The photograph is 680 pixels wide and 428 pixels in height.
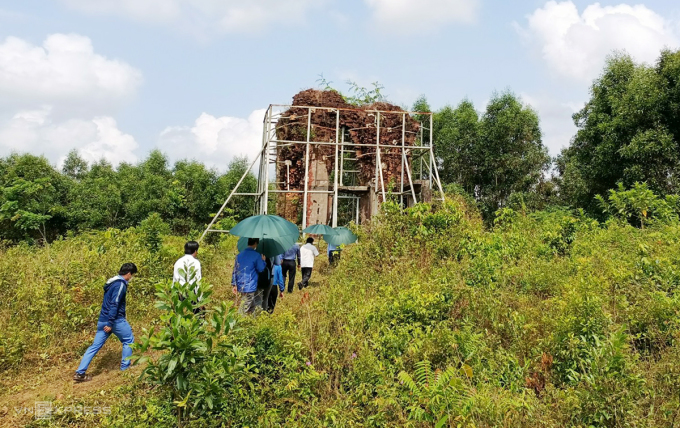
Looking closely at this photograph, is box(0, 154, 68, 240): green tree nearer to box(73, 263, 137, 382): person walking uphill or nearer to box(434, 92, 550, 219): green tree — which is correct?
box(73, 263, 137, 382): person walking uphill

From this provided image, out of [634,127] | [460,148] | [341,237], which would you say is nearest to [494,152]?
[460,148]

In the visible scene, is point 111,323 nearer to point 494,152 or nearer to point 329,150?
point 329,150

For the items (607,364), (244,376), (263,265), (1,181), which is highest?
(1,181)

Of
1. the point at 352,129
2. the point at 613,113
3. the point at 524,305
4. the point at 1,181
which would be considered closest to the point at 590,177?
the point at 613,113

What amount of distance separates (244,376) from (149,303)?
13.9ft

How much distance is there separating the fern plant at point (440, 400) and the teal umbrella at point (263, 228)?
9.66ft

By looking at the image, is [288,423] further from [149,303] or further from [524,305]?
[149,303]

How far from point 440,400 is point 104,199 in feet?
86.8

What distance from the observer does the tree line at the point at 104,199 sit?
23.5 meters

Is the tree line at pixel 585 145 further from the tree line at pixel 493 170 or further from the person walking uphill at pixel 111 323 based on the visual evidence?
the person walking uphill at pixel 111 323

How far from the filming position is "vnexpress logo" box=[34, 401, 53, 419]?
4053mm

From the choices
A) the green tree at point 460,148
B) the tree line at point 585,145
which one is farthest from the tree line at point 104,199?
the tree line at point 585,145

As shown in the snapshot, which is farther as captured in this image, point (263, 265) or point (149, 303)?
point (149, 303)

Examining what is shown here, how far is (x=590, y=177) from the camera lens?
1582 centimetres
